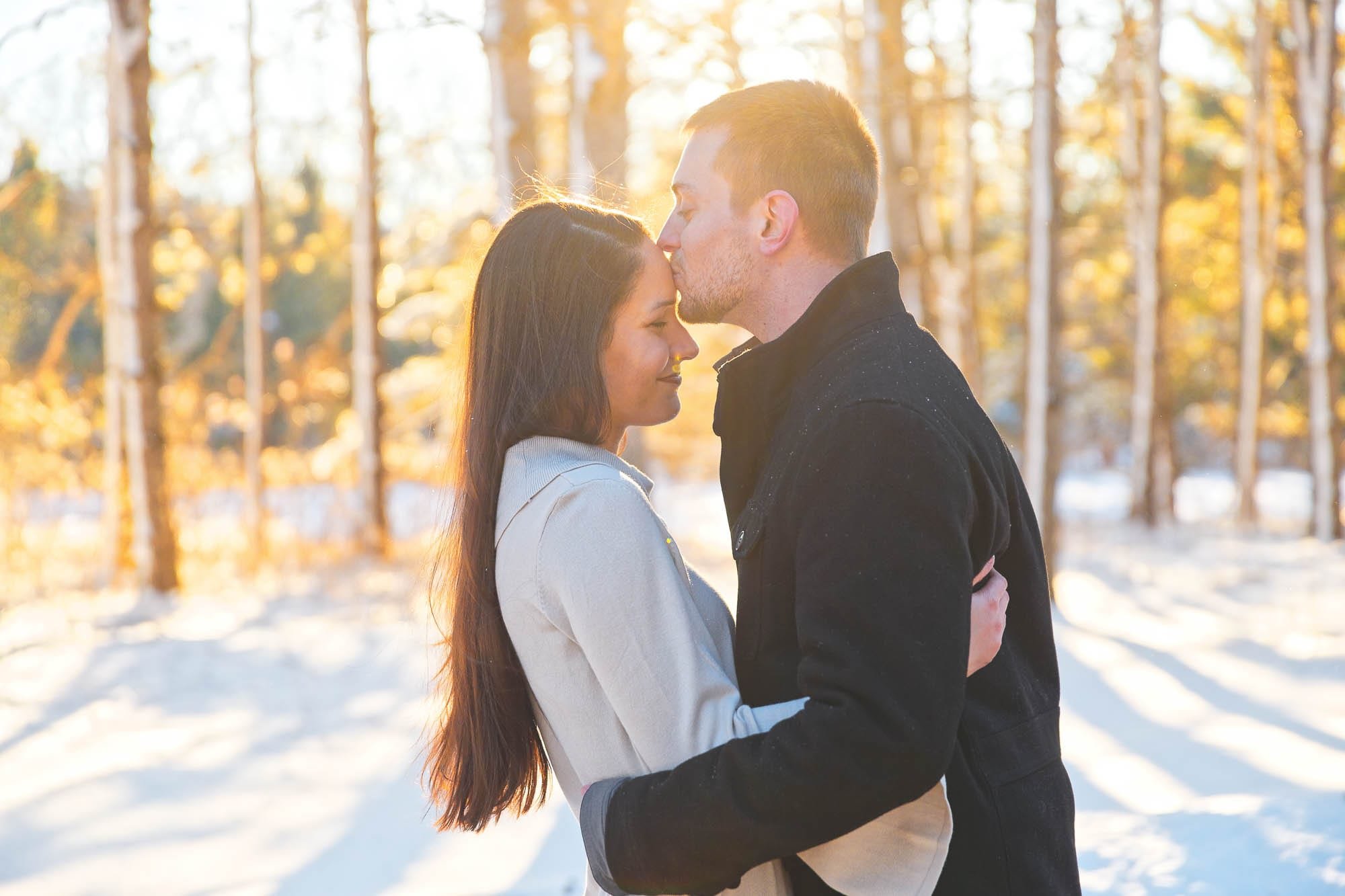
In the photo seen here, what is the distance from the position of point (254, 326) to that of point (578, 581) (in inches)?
525

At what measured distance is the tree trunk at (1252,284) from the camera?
14016mm

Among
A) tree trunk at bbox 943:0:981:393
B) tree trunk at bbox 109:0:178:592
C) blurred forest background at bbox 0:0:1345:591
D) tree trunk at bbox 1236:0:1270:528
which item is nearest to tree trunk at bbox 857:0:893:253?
blurred forest background at bbox 0:0:1345:591

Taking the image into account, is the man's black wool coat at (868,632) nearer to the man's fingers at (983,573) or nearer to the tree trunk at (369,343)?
the man's fingers at (983,573)

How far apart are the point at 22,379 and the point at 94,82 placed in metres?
6.23

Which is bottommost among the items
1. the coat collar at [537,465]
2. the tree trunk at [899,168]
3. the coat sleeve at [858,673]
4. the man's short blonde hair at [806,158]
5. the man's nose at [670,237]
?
the coat sleeve at [858,673]

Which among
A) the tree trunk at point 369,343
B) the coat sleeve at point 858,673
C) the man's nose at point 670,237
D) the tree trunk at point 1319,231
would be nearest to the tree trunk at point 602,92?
the tree trunk at point 369,343

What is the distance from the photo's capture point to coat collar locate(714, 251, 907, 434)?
1856mm

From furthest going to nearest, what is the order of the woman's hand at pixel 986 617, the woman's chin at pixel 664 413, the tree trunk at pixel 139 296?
the tree trunk at pixel 139 296
the woman's chin at pixel 664 413
the woman's hand at pixel 986 617

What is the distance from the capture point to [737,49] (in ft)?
33.8

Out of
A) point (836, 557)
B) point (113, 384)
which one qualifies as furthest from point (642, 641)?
point (113, 384)

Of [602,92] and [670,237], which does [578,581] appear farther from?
[602,92]

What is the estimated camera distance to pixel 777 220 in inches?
79.4

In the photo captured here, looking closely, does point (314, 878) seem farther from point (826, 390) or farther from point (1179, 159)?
point (1179, 159)

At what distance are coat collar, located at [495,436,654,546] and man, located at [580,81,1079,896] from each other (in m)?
0.22
